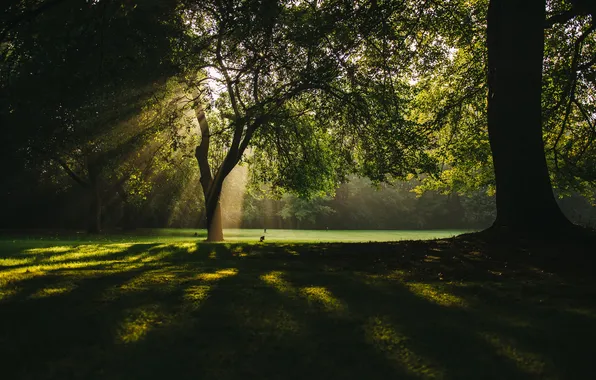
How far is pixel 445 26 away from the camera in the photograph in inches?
633

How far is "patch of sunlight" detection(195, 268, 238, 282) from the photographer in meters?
6.37

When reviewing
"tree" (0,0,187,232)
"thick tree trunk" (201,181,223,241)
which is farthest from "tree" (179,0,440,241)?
"tree" (0,0,187,232)

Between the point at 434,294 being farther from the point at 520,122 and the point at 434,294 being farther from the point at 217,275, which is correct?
the point at 520,122

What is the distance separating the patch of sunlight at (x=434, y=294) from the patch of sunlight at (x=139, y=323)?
2.85 meters

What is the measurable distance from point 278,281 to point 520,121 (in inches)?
279

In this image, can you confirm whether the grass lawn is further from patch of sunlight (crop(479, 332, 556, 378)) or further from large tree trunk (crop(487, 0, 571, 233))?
large tree trunk (crop(487, 0, 571, 233))

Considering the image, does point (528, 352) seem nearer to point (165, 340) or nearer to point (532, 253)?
point (165, 340)

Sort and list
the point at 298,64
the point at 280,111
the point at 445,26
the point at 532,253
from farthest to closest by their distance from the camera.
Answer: the point at 280,111, the point at 445,26, the point at 298,64, the point at 532,253

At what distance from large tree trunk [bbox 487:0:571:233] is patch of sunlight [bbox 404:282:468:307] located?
500 centimetres

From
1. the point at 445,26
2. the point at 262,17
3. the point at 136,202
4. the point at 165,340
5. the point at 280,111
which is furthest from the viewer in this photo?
the point at 136,202

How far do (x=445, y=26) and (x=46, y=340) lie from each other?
15.9m

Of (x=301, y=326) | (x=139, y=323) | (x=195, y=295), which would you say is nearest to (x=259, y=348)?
(x=301, y=326)

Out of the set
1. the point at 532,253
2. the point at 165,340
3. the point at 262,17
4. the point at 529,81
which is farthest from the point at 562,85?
the point at 165,340

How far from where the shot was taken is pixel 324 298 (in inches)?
197
